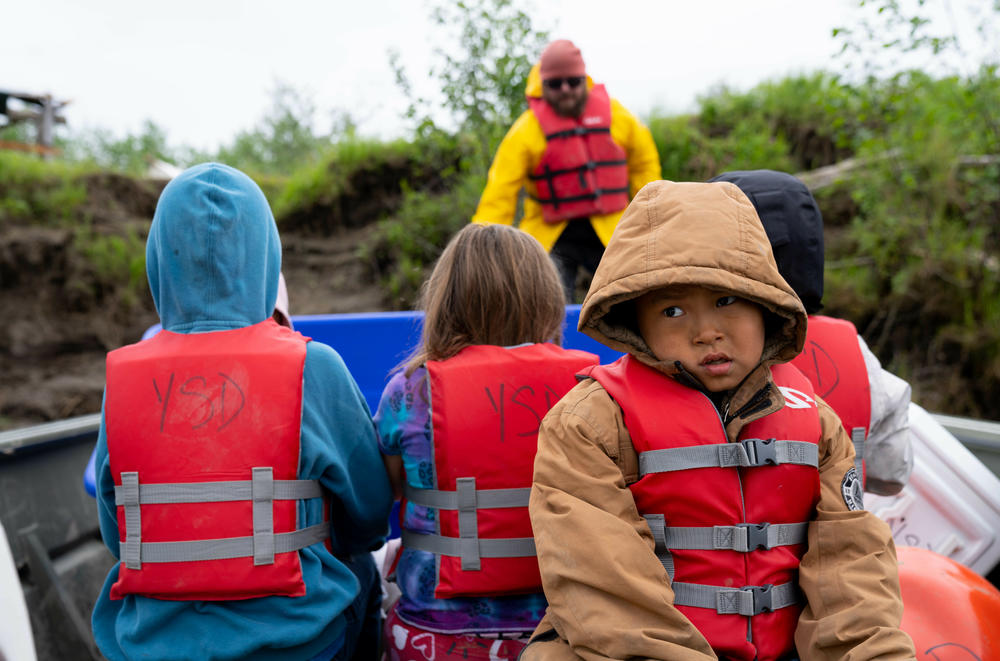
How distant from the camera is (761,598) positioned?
136 centimetres

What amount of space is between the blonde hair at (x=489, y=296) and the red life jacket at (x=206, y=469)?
0.37 metres

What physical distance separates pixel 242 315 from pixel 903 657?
1.53 meters

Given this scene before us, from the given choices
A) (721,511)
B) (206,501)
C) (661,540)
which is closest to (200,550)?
(206,501)

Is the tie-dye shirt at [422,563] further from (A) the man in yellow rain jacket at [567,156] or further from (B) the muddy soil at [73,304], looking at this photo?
(B) the muddy soil at [73,304]

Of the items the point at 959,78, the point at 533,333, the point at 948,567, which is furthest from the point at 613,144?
the point at 948,567

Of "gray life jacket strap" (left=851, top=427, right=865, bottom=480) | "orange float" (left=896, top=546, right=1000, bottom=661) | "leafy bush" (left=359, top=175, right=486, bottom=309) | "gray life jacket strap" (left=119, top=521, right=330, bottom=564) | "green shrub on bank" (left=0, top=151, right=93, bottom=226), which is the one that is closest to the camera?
"gray life jacket strap" (left=119, top=521, right=330, bottom=564)

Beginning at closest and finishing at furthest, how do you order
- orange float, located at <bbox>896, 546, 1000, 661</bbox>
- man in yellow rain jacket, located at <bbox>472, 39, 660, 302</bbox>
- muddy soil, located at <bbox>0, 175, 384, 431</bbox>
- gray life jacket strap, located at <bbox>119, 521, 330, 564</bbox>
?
gray life jacket strap, located at <bbox>119, 521, 330, 564</bbox> < orange float, located at <bbox>896, 546, 1000, 661</bbox> < man in yellow rain jacket, located at <bbox>472, 39, 660, 302</bbox> < muddy soil, located at <bbox>0, 175, 384, 431</bbox>

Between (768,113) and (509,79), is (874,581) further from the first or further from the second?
(768,113)

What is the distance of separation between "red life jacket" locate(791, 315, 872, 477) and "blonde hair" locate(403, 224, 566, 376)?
2.15 ft

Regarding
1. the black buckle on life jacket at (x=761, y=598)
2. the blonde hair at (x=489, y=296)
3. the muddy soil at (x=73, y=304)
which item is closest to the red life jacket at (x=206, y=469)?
the blonde hair at (x=489, y=296)

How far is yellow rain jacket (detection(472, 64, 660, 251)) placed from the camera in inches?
156

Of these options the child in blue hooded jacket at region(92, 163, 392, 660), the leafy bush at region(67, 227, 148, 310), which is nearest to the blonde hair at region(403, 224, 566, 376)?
the child in blue hooded jacket at region(92, 163, 392, 660)

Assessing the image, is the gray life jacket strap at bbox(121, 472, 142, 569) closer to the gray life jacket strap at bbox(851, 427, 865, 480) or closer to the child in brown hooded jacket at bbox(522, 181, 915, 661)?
the child in brown hooded jacket at bbox(522, 181, 915, 661)

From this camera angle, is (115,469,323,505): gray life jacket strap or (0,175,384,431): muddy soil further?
(0,175,384,431): muddy soil
